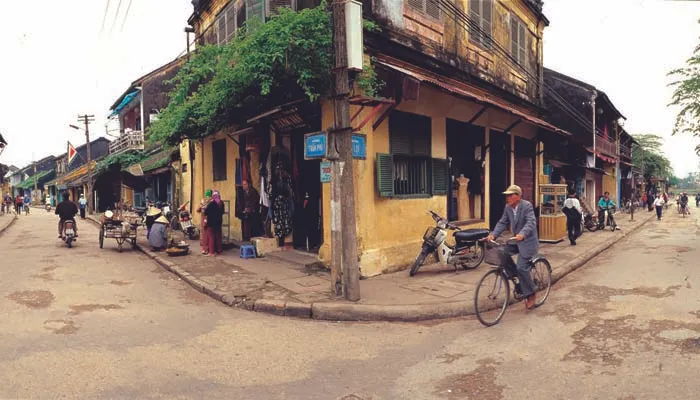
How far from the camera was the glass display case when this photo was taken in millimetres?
14055

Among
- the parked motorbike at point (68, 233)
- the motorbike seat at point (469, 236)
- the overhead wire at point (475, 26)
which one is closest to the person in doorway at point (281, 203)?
the motorbike seat at point (469, 236)

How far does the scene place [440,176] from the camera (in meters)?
10.9

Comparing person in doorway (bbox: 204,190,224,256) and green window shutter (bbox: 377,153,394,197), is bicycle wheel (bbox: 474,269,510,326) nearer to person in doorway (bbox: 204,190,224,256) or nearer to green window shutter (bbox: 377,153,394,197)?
green window shutter (bbox: 377,153,394,197)

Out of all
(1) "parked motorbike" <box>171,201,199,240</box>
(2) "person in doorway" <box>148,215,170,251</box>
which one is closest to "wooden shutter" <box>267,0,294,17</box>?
(2) "person in doorway" <box>148,215,170,251</box>

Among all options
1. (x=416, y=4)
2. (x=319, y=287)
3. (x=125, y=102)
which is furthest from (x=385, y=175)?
(x=125, y=102)

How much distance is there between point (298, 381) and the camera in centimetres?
429

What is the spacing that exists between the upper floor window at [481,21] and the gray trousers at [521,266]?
7.85 meters

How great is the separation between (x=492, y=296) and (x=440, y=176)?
4.76 m

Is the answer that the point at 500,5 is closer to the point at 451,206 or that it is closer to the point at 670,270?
the point at 451,206

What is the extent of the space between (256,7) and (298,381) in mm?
9195

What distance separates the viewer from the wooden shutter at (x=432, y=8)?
420 inches

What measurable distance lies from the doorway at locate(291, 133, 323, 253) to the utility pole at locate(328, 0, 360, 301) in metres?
4.03

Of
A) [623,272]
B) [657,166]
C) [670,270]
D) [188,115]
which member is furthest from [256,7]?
[657,166]

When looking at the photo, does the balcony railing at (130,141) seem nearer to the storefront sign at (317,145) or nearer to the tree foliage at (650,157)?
the storefront sign at (317,145)
